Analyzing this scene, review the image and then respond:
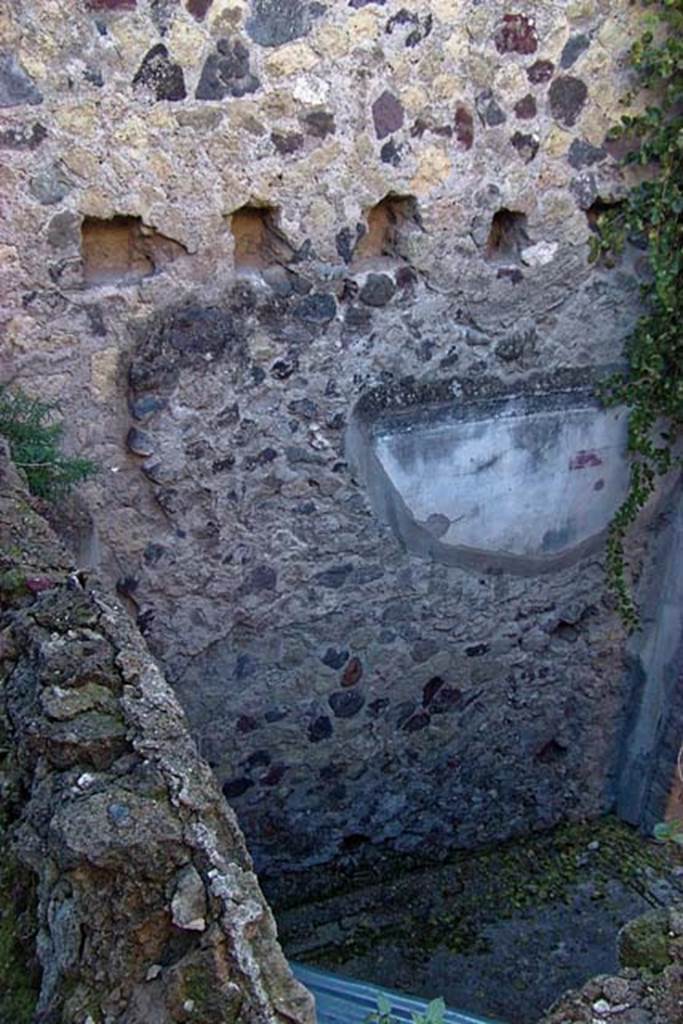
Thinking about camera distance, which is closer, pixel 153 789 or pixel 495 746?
pixel 153 789

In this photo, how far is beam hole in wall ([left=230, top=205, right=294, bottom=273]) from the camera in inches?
137

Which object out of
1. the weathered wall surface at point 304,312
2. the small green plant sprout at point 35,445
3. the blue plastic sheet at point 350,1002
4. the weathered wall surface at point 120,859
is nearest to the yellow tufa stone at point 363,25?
the weathered wall surface at point 304,312

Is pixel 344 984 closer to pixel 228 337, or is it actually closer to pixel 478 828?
pixel 478 828

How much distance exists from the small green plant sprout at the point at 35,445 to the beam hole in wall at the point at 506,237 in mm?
1445

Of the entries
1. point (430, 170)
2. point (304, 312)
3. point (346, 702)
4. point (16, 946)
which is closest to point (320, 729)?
point (346, 702)

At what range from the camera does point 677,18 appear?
12.2ft

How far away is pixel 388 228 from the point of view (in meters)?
3.74

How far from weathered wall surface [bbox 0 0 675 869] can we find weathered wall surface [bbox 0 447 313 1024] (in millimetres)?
1446

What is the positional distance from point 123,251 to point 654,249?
1668mm

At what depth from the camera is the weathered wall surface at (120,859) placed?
5.36ft

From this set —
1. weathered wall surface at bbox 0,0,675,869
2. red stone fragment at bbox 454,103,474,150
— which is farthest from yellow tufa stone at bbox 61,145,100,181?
red stone fragment at bbox 454,103,474,150

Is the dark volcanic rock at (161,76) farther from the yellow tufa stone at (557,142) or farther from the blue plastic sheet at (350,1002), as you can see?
the blue plastic sheet at (350,1002)

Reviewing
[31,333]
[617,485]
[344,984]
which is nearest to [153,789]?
[31,333]

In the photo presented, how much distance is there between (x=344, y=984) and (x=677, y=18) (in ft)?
9.78
